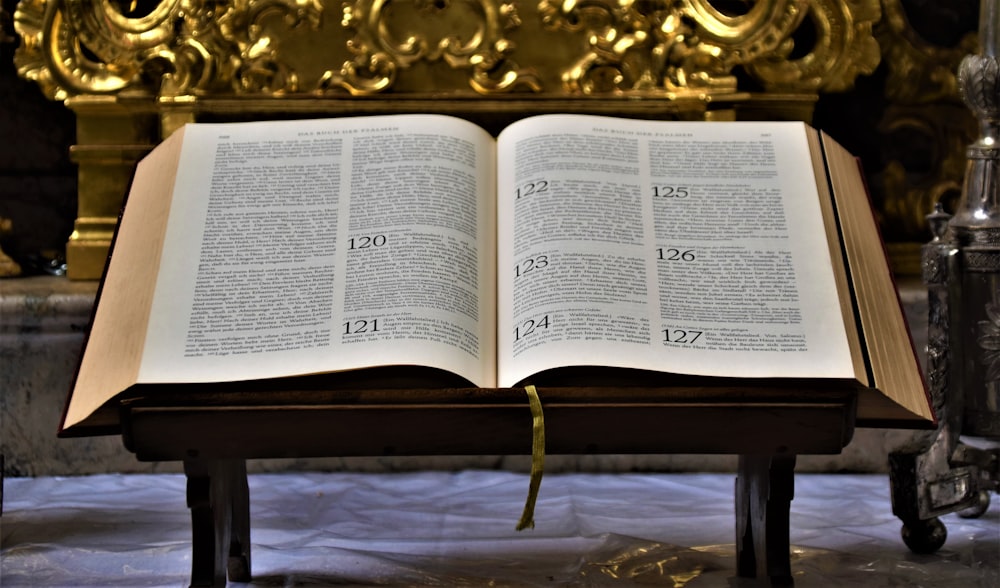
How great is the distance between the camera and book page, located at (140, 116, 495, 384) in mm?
1509

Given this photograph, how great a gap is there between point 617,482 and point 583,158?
906 millimetres

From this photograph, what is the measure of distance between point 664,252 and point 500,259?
0.80 feet

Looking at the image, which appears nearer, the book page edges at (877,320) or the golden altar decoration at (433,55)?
the book page edges at (877,320)

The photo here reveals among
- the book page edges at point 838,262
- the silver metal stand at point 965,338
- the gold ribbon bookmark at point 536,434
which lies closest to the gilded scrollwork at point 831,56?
the silver metal stand at point 965,338

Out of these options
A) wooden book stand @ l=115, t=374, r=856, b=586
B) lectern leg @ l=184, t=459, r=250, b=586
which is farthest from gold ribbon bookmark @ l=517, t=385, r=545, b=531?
lectern leg @ l=184, t=459, r=250, b=586

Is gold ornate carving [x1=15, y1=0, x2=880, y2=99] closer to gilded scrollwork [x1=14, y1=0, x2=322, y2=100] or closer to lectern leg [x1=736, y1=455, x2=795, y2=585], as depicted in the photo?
gilded scrollwork [x1=14, y1=0, x2=322, y2=100]

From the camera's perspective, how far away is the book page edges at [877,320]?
5.01 ft

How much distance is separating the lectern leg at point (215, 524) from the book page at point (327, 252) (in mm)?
206

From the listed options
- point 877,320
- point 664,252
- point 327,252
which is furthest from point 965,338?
point 327,252

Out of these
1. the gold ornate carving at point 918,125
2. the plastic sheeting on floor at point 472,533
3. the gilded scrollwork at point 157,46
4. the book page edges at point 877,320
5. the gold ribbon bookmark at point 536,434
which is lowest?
the plastic sheeting on floor at point 472,533

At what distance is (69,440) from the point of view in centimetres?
243

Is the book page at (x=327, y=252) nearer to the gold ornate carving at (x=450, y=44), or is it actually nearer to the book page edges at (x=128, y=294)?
the book page edges at (x=128, y=294)

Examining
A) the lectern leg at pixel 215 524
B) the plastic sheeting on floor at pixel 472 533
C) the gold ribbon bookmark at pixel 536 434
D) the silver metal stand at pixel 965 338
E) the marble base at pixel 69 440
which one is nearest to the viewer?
the gold ribbon bookmark at pixel 536 434

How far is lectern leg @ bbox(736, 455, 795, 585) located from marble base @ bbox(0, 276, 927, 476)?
2.33 feet
